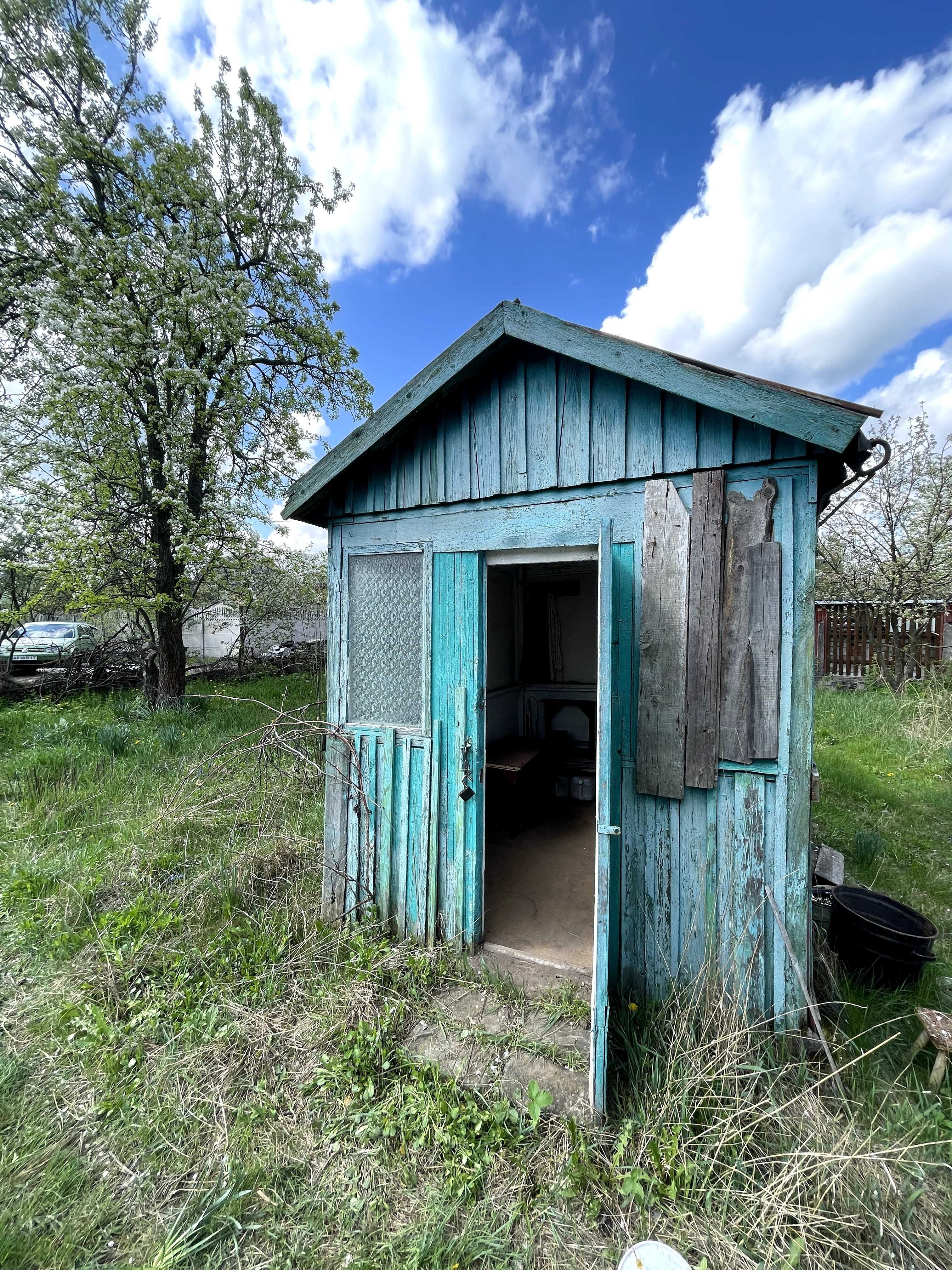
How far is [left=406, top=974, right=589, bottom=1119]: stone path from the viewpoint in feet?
7.04

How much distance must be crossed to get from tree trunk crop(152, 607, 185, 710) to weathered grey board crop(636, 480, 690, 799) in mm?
8245

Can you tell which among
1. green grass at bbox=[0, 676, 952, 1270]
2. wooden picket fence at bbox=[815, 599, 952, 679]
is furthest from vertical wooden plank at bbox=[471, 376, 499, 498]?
wooden picket fence at bbox=[815, 599, 952, 679]

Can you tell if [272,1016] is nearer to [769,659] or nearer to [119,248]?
[769,659]

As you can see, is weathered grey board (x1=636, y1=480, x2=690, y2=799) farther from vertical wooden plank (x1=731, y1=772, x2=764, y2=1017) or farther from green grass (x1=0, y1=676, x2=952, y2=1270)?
green grass (x1=0, y1=676, x2=952, y2=1270)

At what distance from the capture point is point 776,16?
182 inches

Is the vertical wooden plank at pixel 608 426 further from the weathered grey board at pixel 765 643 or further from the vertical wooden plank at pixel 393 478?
the vertical wooden plank at pixel 393 478

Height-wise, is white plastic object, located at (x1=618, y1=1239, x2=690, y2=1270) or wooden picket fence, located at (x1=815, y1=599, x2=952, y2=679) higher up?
wooden picket fence, located at (x1=815, y1=599, x2=952, y2=679)

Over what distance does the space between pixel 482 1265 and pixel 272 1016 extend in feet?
4.82

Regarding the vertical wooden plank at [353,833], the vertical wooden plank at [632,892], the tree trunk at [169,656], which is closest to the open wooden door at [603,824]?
the vertical wooden plank at [632,892]

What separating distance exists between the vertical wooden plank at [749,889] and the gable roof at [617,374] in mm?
1562

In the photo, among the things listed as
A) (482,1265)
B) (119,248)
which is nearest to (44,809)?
(482,1265)

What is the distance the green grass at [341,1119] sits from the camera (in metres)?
1.69

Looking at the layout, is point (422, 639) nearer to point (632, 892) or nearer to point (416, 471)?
point (416, 471)

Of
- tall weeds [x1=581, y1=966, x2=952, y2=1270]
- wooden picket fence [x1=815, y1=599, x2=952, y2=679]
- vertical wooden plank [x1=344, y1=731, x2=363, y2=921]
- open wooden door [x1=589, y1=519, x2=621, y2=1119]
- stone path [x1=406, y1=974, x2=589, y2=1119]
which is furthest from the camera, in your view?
wooden picket fence [x1=815, y1=599, x2=952, y2=679]
